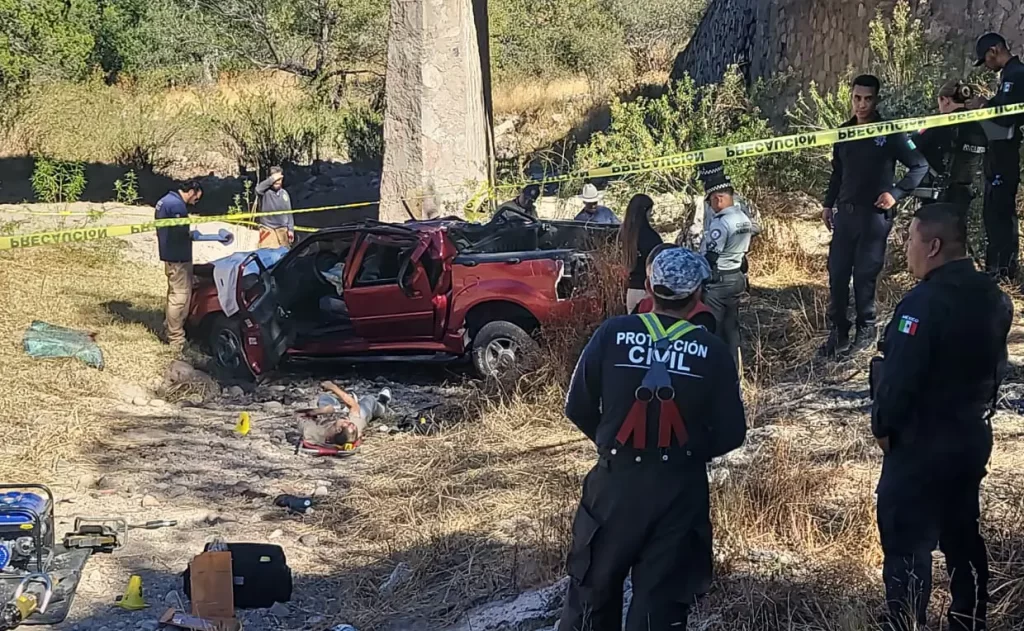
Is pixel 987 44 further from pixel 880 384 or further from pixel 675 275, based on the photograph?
pixel 675 275

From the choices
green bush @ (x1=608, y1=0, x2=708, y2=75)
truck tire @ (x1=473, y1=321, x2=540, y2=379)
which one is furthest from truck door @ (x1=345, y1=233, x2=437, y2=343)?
green bush @ (x1=608, y1=0, x2=708, y2=75)

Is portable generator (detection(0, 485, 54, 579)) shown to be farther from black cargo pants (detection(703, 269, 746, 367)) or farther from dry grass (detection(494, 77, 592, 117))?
dry grass (detection(494, 77, 592, 117))

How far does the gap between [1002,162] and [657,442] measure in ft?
17.3

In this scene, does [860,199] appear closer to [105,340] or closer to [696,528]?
[696,528]

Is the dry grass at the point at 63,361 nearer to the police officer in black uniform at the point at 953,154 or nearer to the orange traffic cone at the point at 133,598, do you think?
the orange traffic cone at the point at 133,598

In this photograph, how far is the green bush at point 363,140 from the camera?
22.9m

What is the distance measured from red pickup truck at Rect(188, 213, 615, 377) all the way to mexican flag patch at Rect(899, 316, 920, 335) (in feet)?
15.6

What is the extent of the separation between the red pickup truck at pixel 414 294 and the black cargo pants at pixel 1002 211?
2709 mm

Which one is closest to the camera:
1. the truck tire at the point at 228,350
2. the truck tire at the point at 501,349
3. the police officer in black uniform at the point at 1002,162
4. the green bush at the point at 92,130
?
the police officer in black uniform at the point at 1002,162

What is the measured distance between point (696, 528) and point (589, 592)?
410 mm

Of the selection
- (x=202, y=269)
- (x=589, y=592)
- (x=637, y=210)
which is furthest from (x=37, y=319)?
(x=589, y=592)

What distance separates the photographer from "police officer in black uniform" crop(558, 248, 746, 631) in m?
3.53

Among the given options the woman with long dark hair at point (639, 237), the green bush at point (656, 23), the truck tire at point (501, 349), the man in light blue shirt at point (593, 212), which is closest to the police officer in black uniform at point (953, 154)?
the woman with long dark hair at point (639, 237)

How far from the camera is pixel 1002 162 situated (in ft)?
25.5
